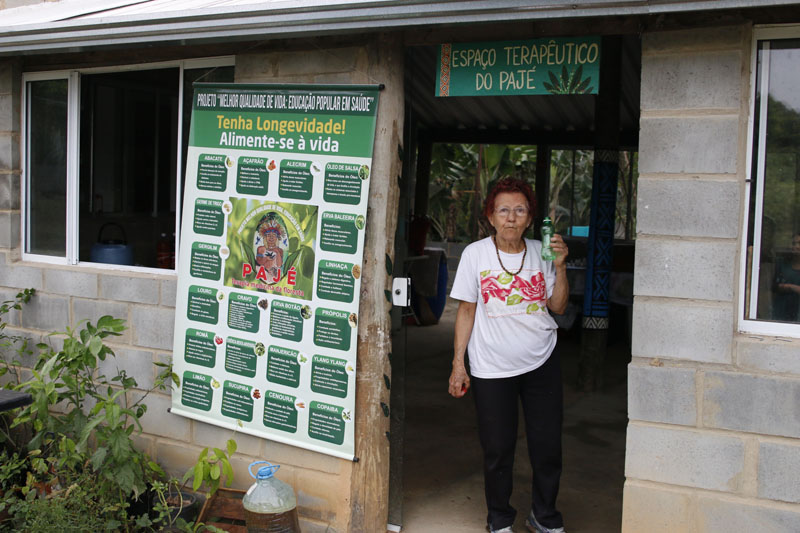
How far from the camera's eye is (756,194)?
11.1ft

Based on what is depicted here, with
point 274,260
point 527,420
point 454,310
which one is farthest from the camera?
point 454,310

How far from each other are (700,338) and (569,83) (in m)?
1.31

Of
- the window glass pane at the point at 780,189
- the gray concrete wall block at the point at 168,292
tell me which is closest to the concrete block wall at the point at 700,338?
the window glass pane at the point at 780,189

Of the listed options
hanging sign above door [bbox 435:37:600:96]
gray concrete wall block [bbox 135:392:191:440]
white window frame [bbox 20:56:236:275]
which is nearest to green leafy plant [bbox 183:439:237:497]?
gray concrete wall block [bbox 135:392:191:440]

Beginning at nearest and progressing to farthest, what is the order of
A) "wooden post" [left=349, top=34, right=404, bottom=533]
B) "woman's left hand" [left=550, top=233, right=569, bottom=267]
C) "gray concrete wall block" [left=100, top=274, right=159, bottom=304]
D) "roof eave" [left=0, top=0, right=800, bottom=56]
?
"roof eave" [left=0, top=0, right=800, bottom=56], "woman's left hand" [left=550, top=233, right=569, bottom=267], "wooden post" [left=349, top=34, right=404, bottom=533], "gray concrete wall block" [left=100, top=274, right=159, bottom=304]

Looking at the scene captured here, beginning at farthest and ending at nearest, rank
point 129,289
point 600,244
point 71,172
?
point 600,244, point 71,172, point 129,289

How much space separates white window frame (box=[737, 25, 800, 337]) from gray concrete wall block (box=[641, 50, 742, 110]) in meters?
0.10

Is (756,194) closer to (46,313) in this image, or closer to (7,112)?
(46,313)

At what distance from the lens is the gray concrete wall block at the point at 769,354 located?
3.27 meters

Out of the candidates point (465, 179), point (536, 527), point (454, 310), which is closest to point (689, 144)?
point (536, 527)

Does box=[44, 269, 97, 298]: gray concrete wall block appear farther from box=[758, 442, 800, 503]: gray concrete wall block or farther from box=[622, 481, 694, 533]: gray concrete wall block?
box=[758, 442, 800, 503]: gray concrete wall block

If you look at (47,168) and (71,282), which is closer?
(71,282)

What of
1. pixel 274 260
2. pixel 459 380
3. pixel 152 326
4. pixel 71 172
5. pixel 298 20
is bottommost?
pixel 459 380

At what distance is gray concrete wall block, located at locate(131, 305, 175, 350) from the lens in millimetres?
4916
